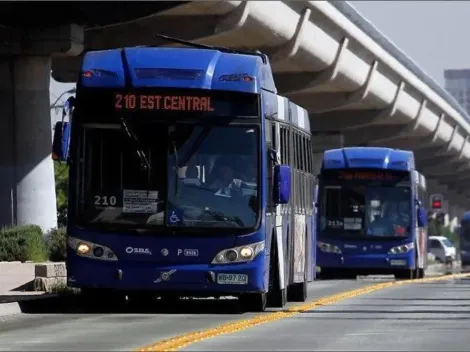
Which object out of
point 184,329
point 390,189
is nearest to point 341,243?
point 390,189

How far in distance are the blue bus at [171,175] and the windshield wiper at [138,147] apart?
0.01 m

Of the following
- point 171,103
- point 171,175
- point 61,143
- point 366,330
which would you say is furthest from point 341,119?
point 366,330

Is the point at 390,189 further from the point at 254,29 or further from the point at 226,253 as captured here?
the point at 226,253

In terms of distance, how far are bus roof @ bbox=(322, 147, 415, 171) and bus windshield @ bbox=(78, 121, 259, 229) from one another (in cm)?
1942

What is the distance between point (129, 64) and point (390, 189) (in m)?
20.1

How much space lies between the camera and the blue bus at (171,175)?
2017cm

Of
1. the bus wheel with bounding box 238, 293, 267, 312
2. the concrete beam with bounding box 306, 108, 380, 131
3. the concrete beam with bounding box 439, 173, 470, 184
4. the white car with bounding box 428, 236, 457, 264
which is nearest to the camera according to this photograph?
the bus wheel with bounding box 238, 293, 267, 312

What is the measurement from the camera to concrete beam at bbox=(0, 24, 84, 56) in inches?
1494

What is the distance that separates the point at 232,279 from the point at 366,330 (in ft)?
10.2

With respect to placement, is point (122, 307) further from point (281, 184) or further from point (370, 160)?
point (370, 160)

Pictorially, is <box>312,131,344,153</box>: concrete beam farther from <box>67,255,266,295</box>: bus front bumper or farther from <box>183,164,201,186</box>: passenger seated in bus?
<box>67,255,266,295</box>: bus front bumper

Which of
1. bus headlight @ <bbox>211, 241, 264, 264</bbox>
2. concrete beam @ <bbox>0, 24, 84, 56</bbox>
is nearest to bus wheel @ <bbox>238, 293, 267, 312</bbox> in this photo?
bus headlight @ <bbox>211, 241, 264, 264</bbox>

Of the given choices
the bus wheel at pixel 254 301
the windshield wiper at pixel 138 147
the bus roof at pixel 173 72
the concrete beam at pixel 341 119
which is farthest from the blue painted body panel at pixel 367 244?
the concrete beam at pixel 341 119

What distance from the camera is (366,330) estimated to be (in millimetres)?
17406
